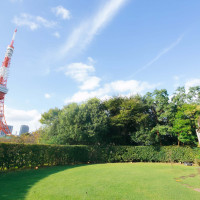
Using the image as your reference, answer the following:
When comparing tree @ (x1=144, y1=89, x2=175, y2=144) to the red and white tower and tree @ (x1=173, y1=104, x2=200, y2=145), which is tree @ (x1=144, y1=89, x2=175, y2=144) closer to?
tree @ (x1=173, y1=104, x2=200, y2=145)

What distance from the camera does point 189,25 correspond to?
9453 mm

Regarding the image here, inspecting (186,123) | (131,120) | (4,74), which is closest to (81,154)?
(131,120)

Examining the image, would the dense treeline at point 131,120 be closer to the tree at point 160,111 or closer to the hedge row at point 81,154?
the tree at point 160,111

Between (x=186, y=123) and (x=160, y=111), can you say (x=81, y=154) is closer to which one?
(x=160, y=111)

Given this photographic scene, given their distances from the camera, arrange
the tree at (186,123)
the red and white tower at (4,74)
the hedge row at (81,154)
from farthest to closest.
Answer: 1. the red and white tower at (4,74)
2. the tree at (186,123)
3. the hedge row at (81,154)

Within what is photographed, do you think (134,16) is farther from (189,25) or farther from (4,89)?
(4,89)

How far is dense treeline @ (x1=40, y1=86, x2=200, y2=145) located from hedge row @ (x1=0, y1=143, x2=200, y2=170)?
1240mm

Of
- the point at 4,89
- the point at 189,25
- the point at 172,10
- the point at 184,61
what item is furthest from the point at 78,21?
the point at 4,89

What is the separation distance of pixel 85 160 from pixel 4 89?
2299 centimetres

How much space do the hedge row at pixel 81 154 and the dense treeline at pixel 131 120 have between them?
1.24m

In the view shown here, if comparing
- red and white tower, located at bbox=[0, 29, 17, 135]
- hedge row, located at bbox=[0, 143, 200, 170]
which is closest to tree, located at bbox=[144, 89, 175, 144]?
hedge row, located at bbox=[0, 143, 200, 170]

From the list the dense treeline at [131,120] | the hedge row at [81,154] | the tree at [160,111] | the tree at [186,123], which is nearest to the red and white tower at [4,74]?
the dense treeline at [131,120]

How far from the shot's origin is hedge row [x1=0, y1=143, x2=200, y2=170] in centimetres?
921

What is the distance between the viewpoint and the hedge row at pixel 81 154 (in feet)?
30.2
